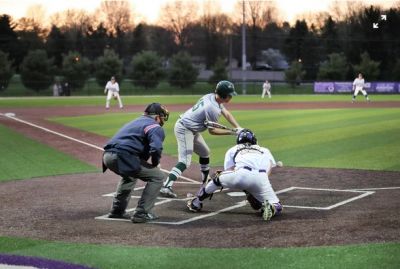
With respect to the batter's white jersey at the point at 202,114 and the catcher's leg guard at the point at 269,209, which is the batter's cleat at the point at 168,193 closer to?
the batter's white jersey at the point at 202,114

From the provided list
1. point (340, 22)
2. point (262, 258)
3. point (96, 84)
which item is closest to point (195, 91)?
point (96, 84)

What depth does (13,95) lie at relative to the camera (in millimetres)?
56875

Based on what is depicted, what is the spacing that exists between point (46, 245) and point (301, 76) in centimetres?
6686

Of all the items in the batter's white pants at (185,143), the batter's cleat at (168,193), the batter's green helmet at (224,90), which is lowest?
the batter's cleat at (168,193)

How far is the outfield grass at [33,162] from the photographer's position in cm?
1300

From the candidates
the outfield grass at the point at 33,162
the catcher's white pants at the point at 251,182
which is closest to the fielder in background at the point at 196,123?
the catcher's white pants at the point at 251,182

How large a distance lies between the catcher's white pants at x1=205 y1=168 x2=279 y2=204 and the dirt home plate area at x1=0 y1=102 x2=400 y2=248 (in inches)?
13.0

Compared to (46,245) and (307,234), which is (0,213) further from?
(307,234)

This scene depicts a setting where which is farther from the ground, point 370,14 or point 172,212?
point 370,14

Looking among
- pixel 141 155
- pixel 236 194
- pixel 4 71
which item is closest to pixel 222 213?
pixel 141 155

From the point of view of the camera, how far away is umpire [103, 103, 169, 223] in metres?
7.95

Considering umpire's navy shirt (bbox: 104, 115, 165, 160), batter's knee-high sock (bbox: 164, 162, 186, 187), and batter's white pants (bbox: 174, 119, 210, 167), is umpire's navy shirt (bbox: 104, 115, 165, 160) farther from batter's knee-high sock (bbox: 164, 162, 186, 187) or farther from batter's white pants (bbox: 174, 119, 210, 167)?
batter's white pants (bbox: 174, 119, 210, 167)

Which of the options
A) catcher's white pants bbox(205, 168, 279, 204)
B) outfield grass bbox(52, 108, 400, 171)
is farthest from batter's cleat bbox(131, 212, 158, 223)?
outfield grass bbox(52, 108, 400, 171)

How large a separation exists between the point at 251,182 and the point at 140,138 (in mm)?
1645
